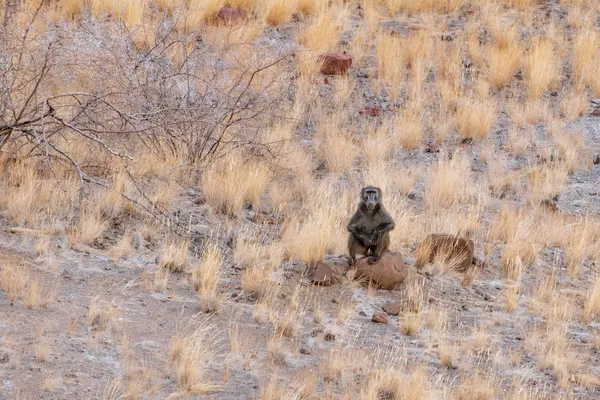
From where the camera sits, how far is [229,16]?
15977 mm

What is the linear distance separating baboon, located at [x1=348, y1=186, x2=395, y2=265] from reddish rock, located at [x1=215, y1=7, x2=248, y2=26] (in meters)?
Answer: 7.82

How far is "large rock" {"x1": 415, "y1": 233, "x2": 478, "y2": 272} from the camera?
30.2 feet

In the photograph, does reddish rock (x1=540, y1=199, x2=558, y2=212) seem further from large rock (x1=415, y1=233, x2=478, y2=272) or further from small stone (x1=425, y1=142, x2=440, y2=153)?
large rock (x1=415, y1=233, x2=478, y2=272)

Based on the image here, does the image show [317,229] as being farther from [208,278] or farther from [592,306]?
[592,306]

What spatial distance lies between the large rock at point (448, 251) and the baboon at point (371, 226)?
2.21ft

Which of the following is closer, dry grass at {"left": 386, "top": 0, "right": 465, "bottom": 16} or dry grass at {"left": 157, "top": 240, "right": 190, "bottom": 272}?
dry grass at {"left": 157, "top": 240, "right": 190, "bottom": 272}

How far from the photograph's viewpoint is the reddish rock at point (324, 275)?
8555 mm

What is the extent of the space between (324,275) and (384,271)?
1.61 feet

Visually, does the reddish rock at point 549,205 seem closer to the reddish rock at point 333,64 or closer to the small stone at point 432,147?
the small stone at point 432,147

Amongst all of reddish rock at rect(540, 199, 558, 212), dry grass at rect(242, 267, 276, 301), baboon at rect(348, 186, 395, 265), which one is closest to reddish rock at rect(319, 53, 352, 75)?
reddish rock at rect(540, 199, 558, 212)

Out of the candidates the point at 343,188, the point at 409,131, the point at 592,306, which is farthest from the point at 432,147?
the point at 592,306

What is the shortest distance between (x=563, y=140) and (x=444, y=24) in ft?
15.0

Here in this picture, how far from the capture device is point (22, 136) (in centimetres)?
1031

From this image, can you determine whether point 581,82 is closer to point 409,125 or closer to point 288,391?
point 409,125
